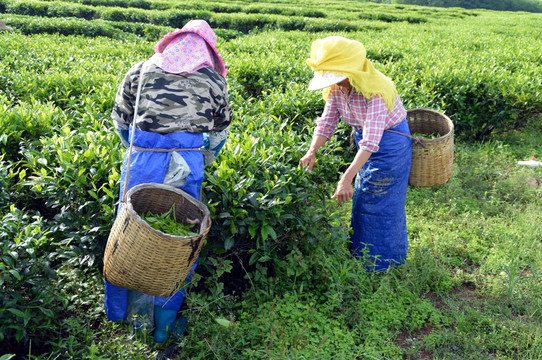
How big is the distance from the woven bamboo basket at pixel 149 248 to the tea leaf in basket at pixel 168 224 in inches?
2.2

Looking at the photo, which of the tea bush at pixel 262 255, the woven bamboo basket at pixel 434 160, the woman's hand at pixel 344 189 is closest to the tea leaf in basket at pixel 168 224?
the tea bush at pixel 262 255

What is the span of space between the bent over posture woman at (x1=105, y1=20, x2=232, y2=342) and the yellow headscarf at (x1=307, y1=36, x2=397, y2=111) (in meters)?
0.72

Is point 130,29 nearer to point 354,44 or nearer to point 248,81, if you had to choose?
point 248,81

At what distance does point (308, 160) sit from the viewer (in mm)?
3359

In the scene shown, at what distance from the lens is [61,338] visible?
2.41 meters

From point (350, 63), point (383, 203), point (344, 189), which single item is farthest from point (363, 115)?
point (383, 203)

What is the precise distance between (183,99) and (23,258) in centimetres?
123

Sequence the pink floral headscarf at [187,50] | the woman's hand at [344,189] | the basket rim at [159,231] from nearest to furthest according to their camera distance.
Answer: the basket rim at [159,231], the pink floral headscarf at [187,50], the woman's hand at [344,189]

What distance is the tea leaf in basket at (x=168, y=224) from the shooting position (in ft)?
7.74

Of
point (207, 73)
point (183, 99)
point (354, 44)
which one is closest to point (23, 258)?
point (183, 99)

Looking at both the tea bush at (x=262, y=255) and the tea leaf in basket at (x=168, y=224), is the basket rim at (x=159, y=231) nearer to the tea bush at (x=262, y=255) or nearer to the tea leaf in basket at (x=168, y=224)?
the tea leaf in basket at (x=168, y=224)

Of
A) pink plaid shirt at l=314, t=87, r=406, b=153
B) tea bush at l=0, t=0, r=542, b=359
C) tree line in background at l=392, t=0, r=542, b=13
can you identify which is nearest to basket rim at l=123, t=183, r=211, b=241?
tea bush at l=0, t=0, r=542, b=359

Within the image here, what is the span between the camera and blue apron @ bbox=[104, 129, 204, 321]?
254 cm

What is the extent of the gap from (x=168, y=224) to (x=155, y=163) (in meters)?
0.37
